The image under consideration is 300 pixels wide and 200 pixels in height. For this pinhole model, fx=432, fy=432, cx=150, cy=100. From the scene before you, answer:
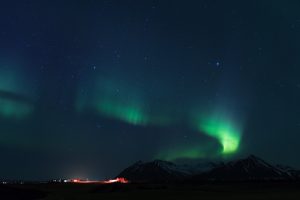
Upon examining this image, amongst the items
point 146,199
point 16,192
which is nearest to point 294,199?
point 146,199

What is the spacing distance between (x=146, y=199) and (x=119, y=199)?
5.87 meters

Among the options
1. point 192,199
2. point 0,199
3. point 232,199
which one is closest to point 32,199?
point 0,199

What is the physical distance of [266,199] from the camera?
9038 centimetres

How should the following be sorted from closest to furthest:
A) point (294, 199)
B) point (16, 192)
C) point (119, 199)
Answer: point (294, 199)
point (119, 199)
point (16, 192)

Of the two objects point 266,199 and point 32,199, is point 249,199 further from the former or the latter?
point 32,199

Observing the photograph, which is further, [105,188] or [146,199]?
[105,188]

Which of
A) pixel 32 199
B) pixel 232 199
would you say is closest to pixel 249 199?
pixel 232 199

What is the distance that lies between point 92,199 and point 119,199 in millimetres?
6306

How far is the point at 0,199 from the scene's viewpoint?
120 metres

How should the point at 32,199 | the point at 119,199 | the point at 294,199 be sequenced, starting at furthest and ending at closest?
the point at 32,199 → the point at 119,199 → the point at 294,199

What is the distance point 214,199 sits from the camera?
89562 millimetres

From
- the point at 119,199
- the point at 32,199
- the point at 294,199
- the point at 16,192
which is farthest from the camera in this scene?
the point at 16,192

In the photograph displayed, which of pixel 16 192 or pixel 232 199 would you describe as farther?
pixel 16 192

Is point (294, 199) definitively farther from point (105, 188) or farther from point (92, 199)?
point (105, 188)
